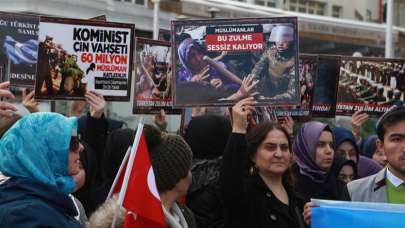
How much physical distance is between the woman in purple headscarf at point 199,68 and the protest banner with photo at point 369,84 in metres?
2.11

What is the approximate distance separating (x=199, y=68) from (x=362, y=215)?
77.8 inches

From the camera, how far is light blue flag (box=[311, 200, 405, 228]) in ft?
10.3

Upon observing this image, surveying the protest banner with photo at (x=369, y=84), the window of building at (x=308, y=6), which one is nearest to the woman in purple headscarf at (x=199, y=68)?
the protest banner with photo at (x=369, y=84)

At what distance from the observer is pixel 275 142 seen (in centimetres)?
406

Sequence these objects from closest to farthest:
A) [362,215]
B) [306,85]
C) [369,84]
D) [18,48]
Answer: [362,215] → [18,48] → [306,85] → [369,84]

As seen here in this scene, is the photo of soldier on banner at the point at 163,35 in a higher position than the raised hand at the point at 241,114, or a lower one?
higher

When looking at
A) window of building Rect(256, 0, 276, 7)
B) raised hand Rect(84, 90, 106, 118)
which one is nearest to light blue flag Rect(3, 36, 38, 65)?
raised hand Rect(84, 90, 106, 118)

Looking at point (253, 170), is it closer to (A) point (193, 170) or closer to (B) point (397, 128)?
(A) point (193, 170)

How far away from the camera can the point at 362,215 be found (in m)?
3.15

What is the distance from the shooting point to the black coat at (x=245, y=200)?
3.79 metres

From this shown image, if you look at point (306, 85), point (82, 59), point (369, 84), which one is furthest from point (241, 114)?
point (369, 84)

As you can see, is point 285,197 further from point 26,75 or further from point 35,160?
point 26,75

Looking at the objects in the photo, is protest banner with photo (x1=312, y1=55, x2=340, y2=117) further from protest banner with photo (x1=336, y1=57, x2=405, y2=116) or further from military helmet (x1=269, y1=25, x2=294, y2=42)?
military helmet (x1=269, y1=25, x2=294, y2=42)

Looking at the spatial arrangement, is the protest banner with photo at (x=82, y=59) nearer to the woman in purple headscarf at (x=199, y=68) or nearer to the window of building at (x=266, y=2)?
the woman in purple headscarf at (x=199, y=68)
